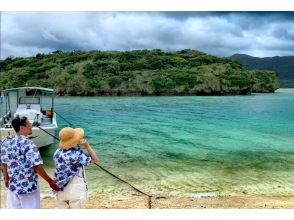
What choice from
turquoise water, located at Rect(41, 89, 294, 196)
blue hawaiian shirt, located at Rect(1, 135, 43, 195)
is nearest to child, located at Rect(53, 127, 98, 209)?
blue hawaiian shirt, located at Rect(1, 135, 43, 195)

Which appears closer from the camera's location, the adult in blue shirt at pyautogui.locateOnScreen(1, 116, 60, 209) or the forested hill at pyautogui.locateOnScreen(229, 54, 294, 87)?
the adult in blue shirt at pyautogui.locateOnScreen(1, 116, 60, 209)

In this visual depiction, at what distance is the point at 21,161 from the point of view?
3395 millimetres

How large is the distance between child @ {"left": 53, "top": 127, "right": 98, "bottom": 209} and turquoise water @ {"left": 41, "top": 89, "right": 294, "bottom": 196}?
12.8 feet

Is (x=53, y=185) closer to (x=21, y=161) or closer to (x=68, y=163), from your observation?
(x=68, y=163)

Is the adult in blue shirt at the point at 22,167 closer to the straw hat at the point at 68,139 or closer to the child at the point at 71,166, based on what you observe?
the child at the point at 71,166

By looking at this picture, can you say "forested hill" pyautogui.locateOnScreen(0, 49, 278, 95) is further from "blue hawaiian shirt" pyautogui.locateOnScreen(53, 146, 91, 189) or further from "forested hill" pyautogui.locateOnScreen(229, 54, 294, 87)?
"blue hawaiian shirt" pyautogui.locateOnScreen(53, 146, 91, 189)

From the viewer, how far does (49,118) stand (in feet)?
44.0

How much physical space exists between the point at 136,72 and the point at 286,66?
17.9 m

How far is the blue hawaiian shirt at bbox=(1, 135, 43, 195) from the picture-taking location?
335 centimetres

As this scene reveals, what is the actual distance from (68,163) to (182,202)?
332cm

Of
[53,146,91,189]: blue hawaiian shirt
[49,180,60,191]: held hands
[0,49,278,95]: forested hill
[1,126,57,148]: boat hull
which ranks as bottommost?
[1,126,57,148]: boat hull

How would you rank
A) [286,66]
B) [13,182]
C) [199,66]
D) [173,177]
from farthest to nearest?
[199,66] < [286,66] < [173,177] < [13,182]
